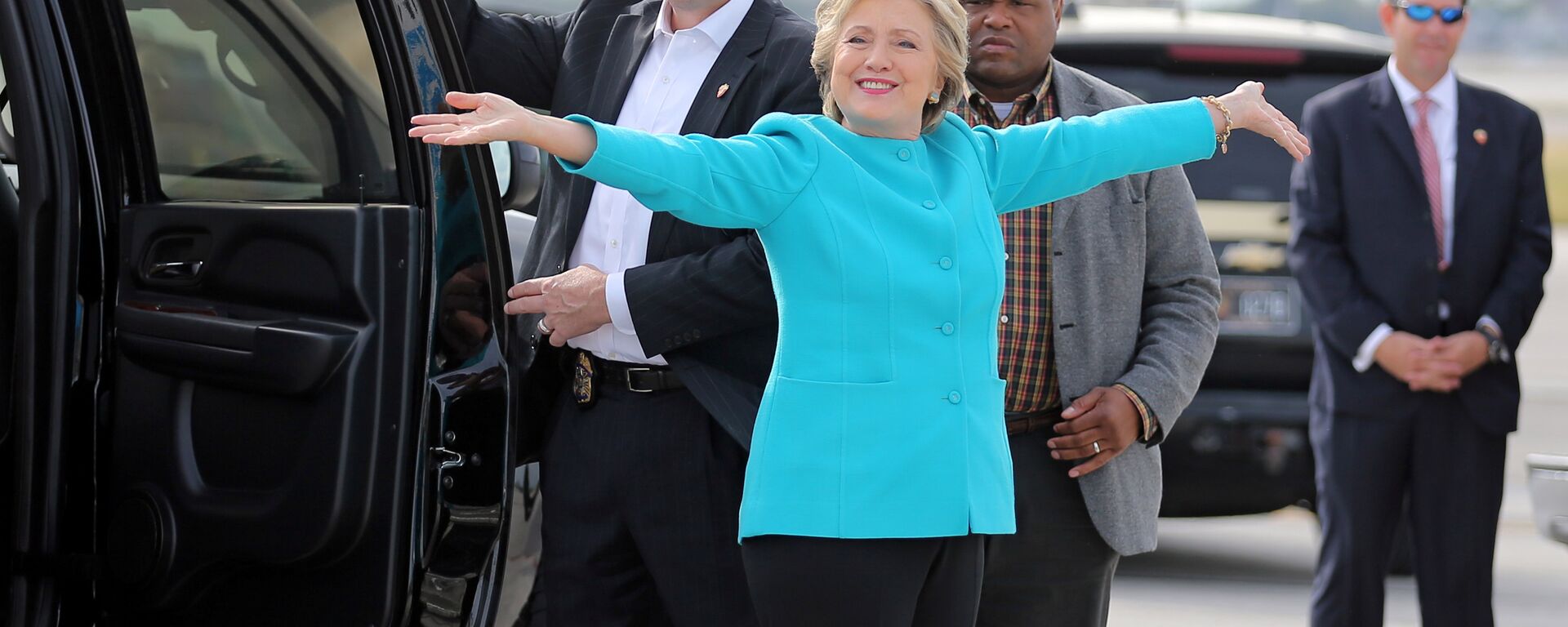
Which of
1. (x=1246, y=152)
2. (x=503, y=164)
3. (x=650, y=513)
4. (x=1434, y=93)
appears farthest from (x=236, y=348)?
(x=1246, y=152)

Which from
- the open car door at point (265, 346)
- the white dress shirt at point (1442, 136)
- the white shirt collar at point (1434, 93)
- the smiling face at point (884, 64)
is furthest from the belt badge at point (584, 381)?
the white shirt collar at point (1434, 93)

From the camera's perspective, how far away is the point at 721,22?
2.74 m

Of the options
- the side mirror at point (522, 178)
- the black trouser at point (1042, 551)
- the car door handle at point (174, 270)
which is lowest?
the black trouser at point (1042, 551)

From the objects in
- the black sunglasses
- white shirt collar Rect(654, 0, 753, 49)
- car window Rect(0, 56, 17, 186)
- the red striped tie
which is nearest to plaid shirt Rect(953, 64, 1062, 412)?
white shirt collar Rect(654, 0, 753, 49)

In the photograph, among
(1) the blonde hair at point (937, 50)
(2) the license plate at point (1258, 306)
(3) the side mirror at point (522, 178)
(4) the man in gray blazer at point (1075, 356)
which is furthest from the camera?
(2) the license plate at point (1258, 306)

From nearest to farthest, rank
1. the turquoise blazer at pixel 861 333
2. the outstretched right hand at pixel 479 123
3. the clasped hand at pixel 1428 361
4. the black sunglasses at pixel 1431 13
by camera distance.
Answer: the outstretched right hand at pixel 479 123
the turquoise blazer at pixel 861 333
the clasped hand at pixel 1428 361
the black sunglasses at pixel 1431 13

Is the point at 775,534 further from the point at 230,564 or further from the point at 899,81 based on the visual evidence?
the point at 230,564

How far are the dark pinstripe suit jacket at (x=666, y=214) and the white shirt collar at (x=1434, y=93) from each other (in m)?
2.12

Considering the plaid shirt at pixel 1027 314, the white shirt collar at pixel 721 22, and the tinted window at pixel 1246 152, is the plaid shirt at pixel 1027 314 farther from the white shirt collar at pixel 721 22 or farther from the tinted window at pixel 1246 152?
the tinted window at pixel 1246 152

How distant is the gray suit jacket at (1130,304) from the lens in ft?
9.74

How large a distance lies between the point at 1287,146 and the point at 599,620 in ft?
3.64

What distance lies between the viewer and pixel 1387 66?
14.8 feet

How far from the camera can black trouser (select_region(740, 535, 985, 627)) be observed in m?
2.20

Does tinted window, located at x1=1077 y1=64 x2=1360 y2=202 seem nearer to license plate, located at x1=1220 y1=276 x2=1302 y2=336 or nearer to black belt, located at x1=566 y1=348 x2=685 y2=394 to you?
license plate, located at x1=1220 y1=276 x2=1302 y2=336
